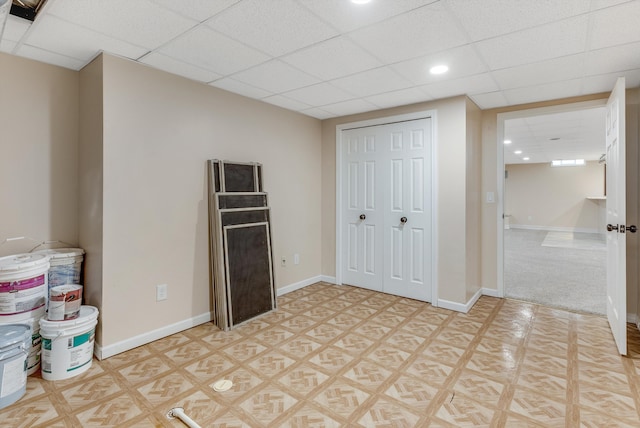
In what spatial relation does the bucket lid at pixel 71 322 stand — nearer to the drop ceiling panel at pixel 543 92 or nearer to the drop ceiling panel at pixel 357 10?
the drop ceiling panel at pixel 357 10

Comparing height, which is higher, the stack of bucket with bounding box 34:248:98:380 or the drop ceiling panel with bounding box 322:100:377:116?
the drop ceiling panel with bounding box 322:100:377:116

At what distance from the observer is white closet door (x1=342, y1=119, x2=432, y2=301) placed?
380 centimetres

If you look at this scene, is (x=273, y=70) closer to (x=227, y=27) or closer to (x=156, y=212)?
(x=227, y=27)

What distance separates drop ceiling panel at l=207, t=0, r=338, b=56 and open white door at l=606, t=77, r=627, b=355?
7.64ft

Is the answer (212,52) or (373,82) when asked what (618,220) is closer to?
(373,82)

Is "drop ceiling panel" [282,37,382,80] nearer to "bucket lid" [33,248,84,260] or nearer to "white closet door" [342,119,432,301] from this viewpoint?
"white closet door" [342,119,432,301]

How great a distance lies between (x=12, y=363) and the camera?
198 cm

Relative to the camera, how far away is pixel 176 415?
6.10ft

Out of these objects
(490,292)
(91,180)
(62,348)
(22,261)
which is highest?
(91,180)

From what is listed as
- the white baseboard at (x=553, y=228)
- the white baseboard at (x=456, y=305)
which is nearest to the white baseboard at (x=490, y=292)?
the white baseboard at (x=456, y=305)

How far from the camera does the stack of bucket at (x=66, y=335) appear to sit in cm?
223

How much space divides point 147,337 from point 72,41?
2.32 meters

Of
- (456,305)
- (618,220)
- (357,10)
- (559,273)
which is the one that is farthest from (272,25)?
(559,273)

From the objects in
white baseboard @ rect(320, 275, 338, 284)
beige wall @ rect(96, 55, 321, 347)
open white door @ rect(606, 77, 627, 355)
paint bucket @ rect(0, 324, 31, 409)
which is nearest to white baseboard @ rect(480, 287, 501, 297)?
open white door @ rect(606, 77, 627, 355)
